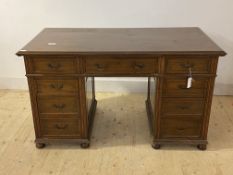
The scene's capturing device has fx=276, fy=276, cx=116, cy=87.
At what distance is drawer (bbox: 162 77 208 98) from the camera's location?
5.64 feet

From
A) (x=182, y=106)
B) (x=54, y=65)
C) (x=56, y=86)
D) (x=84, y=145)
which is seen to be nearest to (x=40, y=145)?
(x=84, y=145)

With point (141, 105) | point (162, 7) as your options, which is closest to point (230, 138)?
point (141, 105)

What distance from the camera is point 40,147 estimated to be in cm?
194

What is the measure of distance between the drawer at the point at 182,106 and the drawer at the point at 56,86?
59 centimetres

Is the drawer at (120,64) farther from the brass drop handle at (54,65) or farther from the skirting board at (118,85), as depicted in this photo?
the skirting board at (118,85)

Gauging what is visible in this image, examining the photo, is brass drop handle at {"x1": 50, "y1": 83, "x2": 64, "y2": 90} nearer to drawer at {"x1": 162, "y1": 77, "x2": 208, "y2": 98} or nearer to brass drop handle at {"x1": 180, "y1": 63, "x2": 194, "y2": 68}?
drawer at {"x1": 162, "y1": 77, "x2": 208, "y2": 98}

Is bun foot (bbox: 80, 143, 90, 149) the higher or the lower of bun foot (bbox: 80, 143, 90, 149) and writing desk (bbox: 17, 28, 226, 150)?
the lower

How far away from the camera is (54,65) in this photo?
1.70 meters

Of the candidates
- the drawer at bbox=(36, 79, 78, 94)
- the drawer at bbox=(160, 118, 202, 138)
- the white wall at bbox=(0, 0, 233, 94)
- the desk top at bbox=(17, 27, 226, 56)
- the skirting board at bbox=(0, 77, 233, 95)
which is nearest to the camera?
the desk top at bbox=(17, 27, 226, 56)

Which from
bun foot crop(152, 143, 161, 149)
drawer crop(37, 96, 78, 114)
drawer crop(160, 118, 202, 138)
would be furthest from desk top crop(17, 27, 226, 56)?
bun foot crop(152, 143, 161, 149)

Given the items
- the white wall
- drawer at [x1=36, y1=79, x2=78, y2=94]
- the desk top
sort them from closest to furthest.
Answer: the desk top, drawer at [x1=36, y1=79, x2=78, y2=94], the white wall

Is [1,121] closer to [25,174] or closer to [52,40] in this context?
[25,174]

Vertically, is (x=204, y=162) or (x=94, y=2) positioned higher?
(x=94, y=2)

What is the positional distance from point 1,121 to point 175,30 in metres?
1.58
